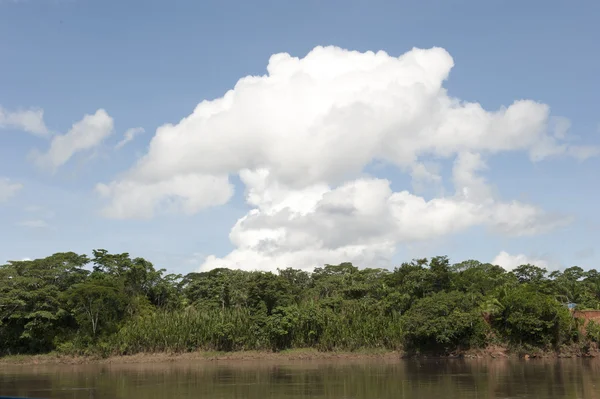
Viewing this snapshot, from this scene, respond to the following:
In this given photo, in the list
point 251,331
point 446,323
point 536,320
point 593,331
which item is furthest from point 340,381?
point 593,331

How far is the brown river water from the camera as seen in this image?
22.0 meters

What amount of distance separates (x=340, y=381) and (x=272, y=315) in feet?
67.5

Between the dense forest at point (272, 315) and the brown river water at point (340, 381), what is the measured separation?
3.81 m

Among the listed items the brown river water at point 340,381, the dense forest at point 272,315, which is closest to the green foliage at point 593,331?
the dense forest at point 272,315

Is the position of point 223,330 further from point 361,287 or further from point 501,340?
point 501,340

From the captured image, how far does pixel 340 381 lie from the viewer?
2717cm

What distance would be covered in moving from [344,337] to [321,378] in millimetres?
16772

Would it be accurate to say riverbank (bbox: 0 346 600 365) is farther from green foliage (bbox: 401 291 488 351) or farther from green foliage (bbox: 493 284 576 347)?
green foliage (bbox: 493 284 576 347)

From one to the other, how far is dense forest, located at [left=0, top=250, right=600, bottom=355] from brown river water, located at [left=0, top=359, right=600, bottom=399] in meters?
3.81

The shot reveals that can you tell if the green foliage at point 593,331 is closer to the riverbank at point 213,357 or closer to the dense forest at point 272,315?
the dense forest at point 272,315

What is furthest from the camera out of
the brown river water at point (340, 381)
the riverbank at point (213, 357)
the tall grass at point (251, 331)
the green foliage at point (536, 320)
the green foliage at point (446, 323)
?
the tall grass at point (251, 331)

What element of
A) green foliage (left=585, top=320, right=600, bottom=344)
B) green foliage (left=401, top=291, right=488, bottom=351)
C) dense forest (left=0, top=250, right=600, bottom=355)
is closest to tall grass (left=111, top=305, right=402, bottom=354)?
dense forest (left=0, top=250, right=600, bottom=355)

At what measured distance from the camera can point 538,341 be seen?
130 feet

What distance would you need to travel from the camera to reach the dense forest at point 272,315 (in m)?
41.2
